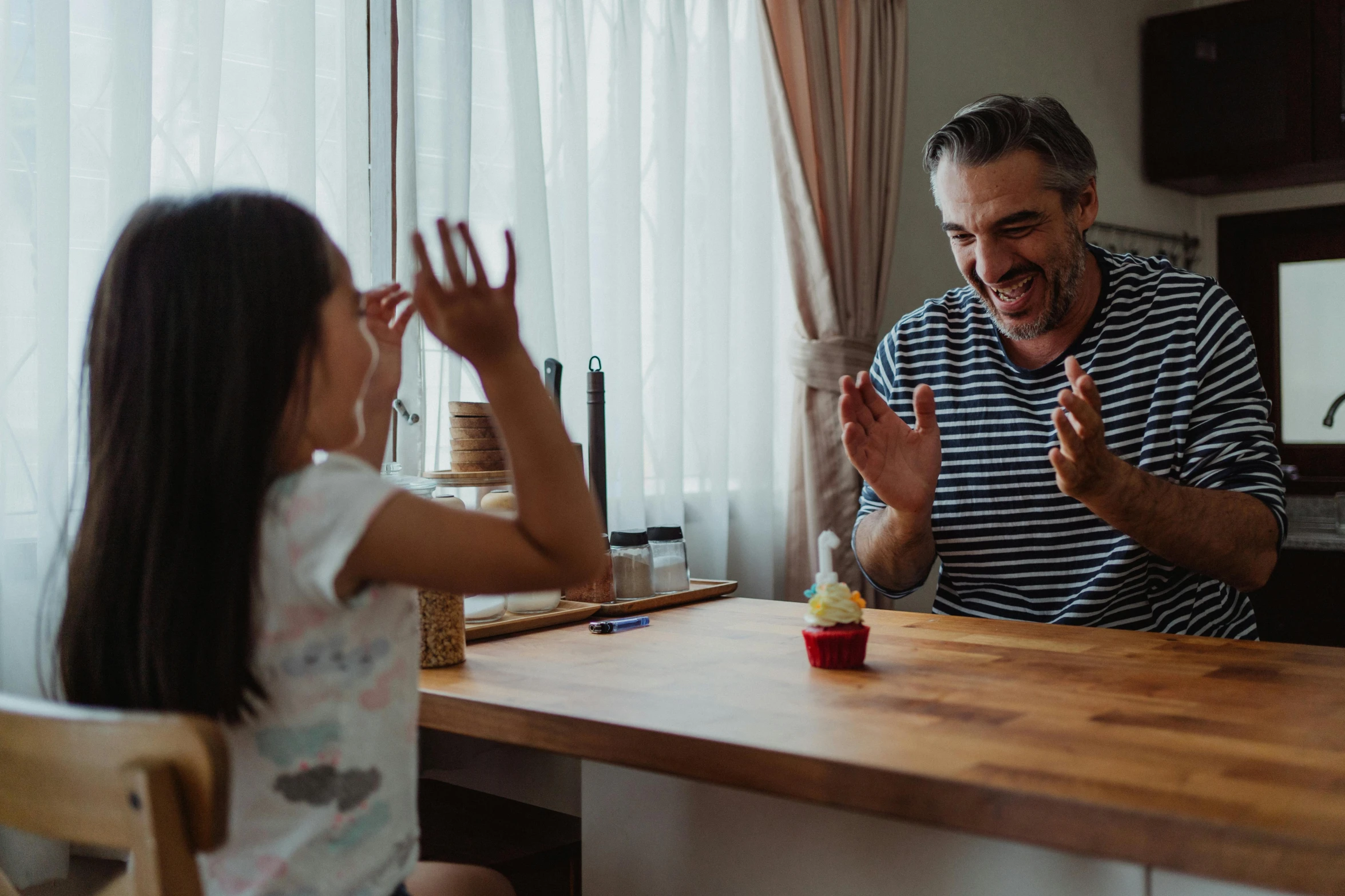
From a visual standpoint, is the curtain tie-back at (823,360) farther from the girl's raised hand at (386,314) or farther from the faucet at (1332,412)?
the faucet at (1332,412)

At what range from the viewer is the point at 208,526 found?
78 cm

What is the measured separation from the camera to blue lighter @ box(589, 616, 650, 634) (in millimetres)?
1464

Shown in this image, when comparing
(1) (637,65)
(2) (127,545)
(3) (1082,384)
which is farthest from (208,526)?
(1) (637,65)

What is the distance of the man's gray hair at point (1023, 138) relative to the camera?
1.68 m

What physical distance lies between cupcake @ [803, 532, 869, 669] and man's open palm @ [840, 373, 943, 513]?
0.96 ft

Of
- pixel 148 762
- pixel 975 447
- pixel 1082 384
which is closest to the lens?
pixel 148 762

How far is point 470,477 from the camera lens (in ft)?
5.09

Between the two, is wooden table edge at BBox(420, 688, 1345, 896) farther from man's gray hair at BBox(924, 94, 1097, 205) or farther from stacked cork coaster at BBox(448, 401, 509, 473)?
man's gray hair at BBox(924, 94, 1097, 205)

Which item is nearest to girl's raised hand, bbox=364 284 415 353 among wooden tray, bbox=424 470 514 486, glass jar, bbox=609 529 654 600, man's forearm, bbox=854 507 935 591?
wooden tray, bbox=424 470 514 486

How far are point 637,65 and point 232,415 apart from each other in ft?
5.82

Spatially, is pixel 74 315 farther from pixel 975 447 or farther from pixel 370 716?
pixel 975 447

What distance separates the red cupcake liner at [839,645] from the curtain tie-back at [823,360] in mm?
1548

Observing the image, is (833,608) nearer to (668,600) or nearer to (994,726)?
(994,726)

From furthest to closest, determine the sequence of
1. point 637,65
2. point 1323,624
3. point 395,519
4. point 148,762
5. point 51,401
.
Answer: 1. point 1323,624
2. point 637,65
3. point 51,401
4. point 395,519
5. point 148,762
